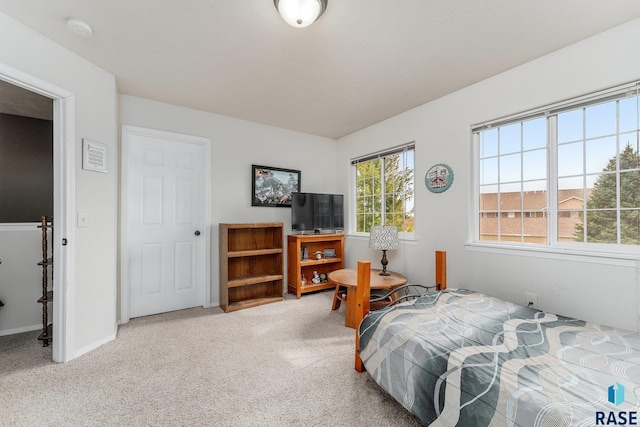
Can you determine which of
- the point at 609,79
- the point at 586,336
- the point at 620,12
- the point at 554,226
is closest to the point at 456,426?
the point at 586,336

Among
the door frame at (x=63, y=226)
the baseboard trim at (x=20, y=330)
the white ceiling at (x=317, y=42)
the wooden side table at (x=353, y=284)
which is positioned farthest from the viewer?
the wooden side table at (x=353, y=284)

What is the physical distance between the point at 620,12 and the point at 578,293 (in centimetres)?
197

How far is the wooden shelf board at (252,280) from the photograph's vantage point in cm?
330

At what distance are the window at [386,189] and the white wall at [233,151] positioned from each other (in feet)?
2.57

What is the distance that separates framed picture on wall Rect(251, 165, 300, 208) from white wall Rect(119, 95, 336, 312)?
0.27 ft

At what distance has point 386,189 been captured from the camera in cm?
388

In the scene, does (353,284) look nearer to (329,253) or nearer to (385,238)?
(385,238)

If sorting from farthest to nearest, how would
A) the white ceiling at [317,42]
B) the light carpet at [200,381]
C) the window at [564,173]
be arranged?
the window at [564,173], the white ceiling at [317,42], the light carpet at [200,381]

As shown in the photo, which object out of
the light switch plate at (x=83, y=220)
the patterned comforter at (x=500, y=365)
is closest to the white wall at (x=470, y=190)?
the patterned comforter at (x=500, y=365)

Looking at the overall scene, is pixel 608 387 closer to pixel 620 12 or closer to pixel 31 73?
pixel 620 12

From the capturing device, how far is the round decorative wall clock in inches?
115

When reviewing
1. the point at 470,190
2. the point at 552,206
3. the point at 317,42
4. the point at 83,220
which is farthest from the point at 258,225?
the point at 552,206

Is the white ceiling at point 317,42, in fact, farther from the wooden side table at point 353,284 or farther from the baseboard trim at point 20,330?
the baseboard trim at point 20,330

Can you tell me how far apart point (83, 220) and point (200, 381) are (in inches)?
65.2
